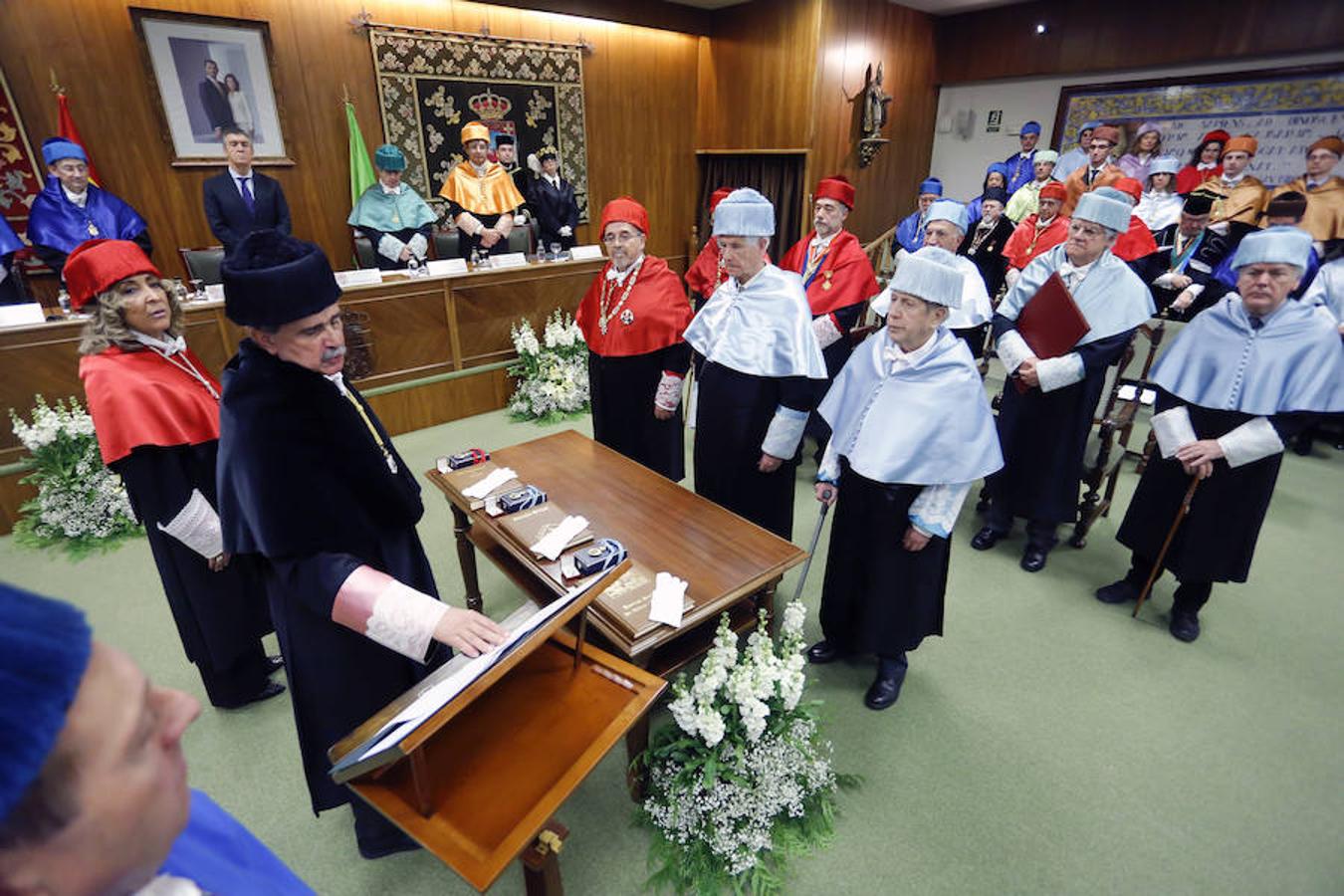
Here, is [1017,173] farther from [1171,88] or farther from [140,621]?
[140,621]

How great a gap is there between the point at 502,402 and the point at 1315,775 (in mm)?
5204

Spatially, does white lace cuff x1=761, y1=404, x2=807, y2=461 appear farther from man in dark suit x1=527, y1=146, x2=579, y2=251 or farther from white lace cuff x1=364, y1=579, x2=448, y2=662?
man in dark suit x1=527, y1=146, x2=579, y2=251

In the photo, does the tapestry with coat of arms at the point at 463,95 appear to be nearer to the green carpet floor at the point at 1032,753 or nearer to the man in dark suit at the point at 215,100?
the man in dark suit at the point at 215,100

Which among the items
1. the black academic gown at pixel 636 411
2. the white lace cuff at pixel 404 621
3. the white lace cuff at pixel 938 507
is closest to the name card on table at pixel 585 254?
the black academic gown at pixel 636 411

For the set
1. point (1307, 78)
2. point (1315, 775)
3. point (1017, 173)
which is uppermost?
point (1307, 78)

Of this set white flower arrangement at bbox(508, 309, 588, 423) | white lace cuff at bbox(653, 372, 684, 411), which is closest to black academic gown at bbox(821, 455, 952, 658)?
white lace cuff at bbox(653, 372, 684, 411)

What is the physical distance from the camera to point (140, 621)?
2904 millimetres

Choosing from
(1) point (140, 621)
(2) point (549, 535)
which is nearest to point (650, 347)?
(2) point (549, 535)

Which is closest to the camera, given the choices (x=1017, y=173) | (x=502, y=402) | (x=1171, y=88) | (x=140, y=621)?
(x=140, y=621)

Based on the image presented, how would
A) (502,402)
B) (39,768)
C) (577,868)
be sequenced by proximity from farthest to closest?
(502,402) < (577,868) < (39,768)

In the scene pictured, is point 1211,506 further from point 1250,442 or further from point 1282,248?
point 1282,248

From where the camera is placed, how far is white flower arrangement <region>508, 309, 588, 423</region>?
527cm

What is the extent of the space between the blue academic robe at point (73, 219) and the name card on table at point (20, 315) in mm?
1125

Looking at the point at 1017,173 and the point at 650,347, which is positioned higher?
the point at 1017,173
